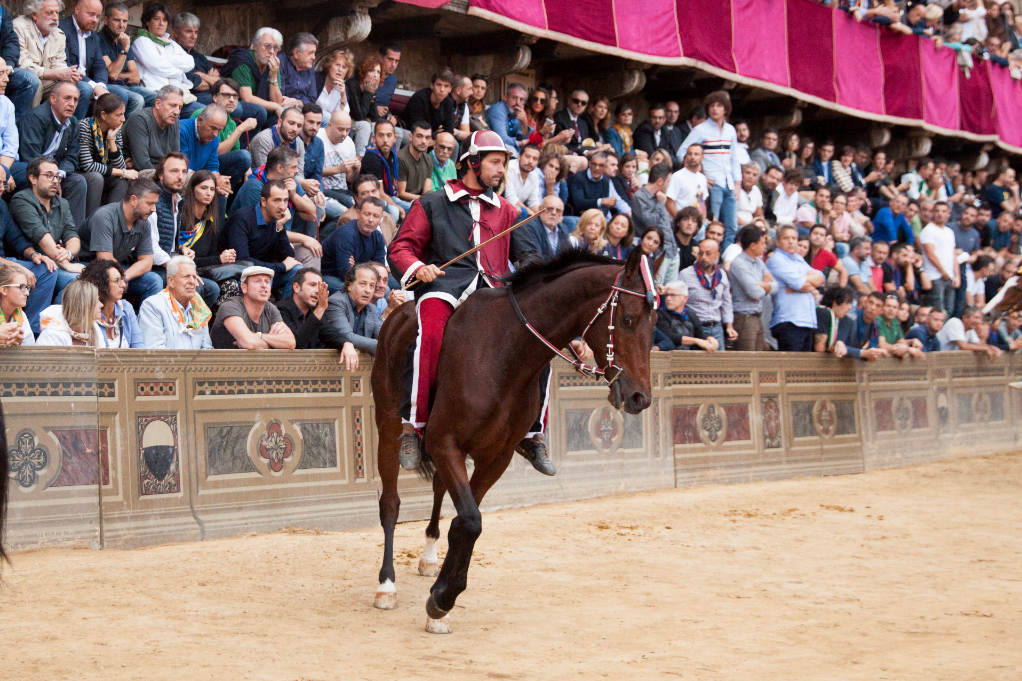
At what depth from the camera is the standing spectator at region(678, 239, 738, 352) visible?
42.5 ft

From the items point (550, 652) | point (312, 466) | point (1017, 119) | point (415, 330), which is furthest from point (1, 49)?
point (1017, 119)

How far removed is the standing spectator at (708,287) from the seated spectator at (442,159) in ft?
7.07

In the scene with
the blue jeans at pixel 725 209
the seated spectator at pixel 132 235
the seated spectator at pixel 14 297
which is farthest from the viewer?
the blue jeans at pixel 725 209

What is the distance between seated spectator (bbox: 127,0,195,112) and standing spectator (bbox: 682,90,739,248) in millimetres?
7484

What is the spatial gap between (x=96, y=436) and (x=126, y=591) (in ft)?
5.30

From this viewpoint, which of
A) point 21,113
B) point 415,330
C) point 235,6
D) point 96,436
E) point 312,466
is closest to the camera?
point 415,330

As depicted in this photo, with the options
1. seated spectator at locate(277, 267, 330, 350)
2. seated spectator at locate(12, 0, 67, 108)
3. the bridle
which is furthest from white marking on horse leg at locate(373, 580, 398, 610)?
seated spectator at locate(12, 0, 67, 108)

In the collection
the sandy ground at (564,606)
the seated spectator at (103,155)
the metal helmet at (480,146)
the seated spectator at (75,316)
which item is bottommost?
the sandy ground at (564,606)

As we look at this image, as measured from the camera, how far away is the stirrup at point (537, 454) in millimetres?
6977

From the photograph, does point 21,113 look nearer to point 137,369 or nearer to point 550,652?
point 137,369

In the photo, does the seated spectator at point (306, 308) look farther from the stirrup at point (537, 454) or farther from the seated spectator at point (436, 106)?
the seated spectator at point (436, 106)

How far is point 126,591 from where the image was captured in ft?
21.4

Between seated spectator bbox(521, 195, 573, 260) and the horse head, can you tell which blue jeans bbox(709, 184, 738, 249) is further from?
the horse head

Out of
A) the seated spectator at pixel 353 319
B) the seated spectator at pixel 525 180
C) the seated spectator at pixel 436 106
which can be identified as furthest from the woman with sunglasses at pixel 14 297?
the seated spectator at pixel 436 106
